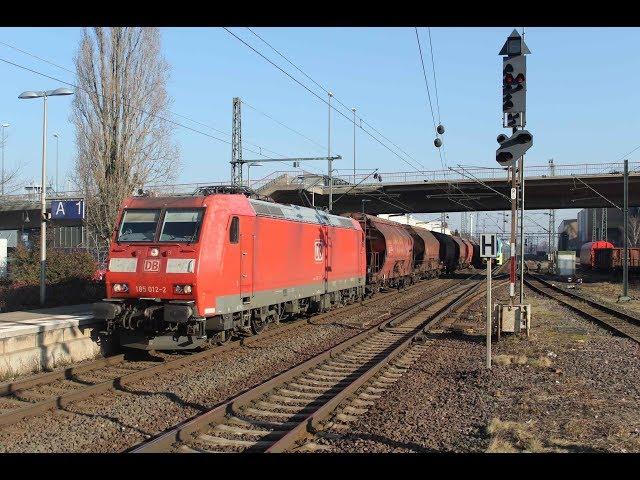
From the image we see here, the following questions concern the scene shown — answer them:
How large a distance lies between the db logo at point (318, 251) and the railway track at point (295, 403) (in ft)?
14.8

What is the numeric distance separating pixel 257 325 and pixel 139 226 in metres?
4.17

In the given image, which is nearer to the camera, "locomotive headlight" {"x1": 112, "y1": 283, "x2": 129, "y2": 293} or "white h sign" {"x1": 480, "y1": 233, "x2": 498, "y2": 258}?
"white h sign" {"x1": 480, "y1": 233, "x2": 498, "y2": 258}

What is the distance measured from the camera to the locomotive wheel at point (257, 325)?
1539cm

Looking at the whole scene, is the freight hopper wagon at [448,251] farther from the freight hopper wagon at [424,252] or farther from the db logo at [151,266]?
the db logo at [151,266]

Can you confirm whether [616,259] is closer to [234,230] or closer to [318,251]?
[318,251]

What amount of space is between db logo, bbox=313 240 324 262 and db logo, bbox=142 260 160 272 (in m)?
7.23

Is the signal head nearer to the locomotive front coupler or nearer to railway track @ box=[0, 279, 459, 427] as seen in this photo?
the locomotive front coupler

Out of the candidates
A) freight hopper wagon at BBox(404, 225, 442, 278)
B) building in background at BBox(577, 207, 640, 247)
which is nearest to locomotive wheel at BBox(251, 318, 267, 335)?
freight hopper wagon at BBox(404, 225, 442, 278)

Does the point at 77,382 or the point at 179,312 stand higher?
the point at 179,312

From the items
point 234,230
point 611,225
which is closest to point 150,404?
point 234,230

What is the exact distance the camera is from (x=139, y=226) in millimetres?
12891

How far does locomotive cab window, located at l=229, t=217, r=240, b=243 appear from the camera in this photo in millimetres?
12930

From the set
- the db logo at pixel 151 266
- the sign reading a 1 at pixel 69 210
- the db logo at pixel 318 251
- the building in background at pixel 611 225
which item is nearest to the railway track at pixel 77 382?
the db logo at pixel 151 266
